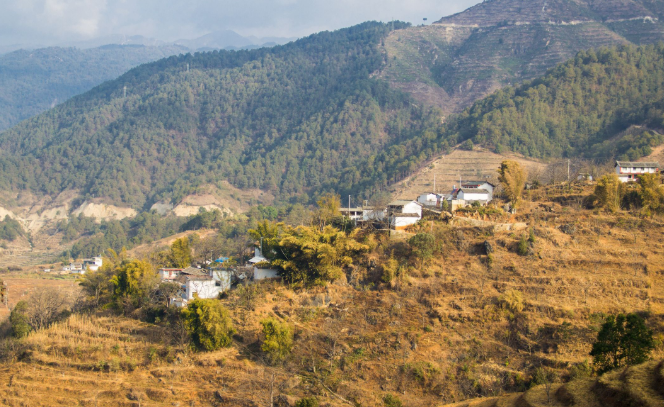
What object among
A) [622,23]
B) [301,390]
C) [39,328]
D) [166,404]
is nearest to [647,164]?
[301,390]

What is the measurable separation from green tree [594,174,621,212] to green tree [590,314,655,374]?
1659 cm

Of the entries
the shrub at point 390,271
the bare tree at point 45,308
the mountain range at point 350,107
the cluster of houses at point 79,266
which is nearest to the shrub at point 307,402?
the shrub at point 390,271

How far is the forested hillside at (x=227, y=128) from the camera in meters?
142

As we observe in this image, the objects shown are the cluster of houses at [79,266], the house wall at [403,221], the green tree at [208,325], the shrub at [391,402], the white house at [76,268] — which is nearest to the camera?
the shrub at [391,402]

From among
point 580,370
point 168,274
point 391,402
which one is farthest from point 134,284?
point 580,370

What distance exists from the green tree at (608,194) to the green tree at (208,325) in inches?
1052

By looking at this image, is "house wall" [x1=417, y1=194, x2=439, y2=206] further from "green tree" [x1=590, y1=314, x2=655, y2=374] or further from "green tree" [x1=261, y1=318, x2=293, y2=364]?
"green tree" [x1=590, y1=314, x2=655, y2=374]

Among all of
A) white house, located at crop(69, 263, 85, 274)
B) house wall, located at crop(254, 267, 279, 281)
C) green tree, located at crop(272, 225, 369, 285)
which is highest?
green tree, located at crop(272, 225, 369, 285)

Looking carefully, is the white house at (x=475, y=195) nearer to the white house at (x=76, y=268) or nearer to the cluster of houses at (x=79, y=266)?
the cluster of houses at (x=79, y=266)

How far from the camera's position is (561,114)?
102 metres

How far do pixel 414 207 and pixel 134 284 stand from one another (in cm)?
2056

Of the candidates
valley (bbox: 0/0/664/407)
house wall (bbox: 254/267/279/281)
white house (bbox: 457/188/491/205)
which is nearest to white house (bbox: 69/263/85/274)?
valley (bbox: 0/0/664/407)

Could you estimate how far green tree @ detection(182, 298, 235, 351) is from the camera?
1353 inches

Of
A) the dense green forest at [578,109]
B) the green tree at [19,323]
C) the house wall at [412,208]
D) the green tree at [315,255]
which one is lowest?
the green tree at [19,323]
